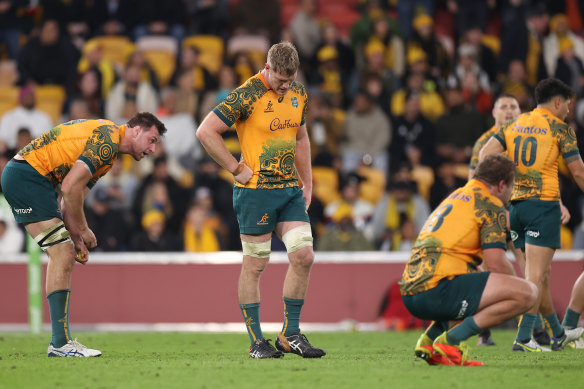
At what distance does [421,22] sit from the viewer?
1741cm

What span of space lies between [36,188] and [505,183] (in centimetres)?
394

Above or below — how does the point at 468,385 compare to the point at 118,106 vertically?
below

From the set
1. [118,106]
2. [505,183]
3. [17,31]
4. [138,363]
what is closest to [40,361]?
[138,363]

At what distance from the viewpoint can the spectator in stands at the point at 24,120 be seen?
15987mm

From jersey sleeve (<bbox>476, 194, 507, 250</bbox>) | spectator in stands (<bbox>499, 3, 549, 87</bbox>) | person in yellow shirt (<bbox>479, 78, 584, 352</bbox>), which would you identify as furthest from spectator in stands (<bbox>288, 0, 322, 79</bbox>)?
jersey sleeve (<bbox>476, 194, 507, 250</bbox>)

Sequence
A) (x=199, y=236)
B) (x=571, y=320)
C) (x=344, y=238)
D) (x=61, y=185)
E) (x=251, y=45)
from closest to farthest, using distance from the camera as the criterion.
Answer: (x=61, y=185)
(x=571, y=320)
(x=344, y=238)
(x=199, y=236)
(x=251, y=45)

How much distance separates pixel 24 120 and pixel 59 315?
867cm

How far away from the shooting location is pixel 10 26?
18.4 m

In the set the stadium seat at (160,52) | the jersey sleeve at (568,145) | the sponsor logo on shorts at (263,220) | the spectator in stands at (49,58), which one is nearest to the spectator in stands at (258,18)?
the stadium seat at (160,52)

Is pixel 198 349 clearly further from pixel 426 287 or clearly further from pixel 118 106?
pixel 118 106

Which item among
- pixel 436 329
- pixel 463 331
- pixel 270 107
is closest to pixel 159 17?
pixel 270 107

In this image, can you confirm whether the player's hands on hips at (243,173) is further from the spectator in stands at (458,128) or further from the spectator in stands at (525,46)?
the spectator in stands at (525,46)

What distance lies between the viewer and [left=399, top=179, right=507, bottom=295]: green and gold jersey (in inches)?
267

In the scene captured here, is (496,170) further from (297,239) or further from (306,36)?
(306,36)
